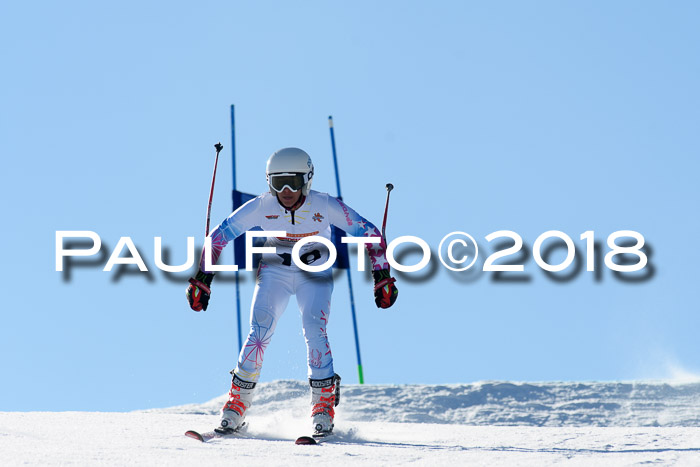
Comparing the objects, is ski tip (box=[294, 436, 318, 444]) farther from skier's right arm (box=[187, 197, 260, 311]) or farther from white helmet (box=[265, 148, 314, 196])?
white helmet (box=[265, 148, 314, 196])

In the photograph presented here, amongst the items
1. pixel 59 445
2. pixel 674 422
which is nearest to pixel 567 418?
pixel 674 422

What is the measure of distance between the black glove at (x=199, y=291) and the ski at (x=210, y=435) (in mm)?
890

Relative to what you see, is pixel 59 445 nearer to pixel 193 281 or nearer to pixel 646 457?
pixel 193 281

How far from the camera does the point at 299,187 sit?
6488 millimetres

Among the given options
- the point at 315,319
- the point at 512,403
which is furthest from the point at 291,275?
the point at 512,403

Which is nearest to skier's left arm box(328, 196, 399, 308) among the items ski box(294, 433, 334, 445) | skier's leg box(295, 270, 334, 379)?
skier's leg box(295, 270, 334, 379)

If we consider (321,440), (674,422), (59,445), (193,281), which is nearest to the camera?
(59,445)

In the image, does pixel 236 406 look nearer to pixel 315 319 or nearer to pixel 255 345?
pixel 255 345

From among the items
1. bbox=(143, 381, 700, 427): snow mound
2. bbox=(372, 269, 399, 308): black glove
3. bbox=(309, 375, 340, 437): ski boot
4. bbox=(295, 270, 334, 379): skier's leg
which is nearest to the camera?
bbox=(309, 375, 340, 437): ski boot

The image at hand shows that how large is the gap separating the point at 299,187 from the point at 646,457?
9.45 ft

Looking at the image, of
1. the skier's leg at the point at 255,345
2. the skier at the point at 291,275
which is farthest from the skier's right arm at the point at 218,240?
the skier's leg at the point at 255,345

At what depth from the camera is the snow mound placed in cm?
1288

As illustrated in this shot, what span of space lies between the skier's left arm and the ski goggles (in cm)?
28

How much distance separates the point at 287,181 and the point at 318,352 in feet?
Result: 3.99
